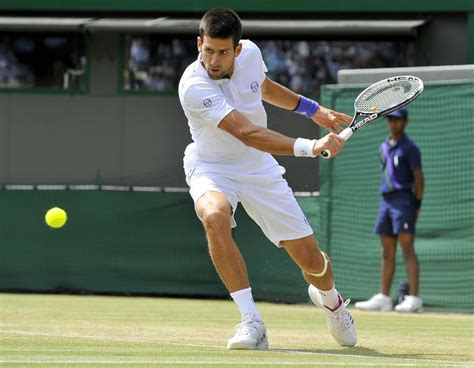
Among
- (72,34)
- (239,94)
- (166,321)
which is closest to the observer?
(239,94)

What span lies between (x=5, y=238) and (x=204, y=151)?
25.2ft

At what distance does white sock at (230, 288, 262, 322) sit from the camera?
718 centimetres

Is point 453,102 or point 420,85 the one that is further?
point 453,102

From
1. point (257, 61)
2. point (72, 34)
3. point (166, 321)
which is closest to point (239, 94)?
point (257, 61)

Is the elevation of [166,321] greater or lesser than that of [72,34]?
lesser

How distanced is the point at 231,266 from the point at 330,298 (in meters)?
0.94

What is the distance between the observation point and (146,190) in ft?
48.3

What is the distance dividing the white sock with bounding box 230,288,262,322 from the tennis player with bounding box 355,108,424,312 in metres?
5.45

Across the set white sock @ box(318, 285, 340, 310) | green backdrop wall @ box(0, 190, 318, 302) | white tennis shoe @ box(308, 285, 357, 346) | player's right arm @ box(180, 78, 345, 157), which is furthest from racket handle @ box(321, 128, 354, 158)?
green backdrop wall @ box(0, 190, 318, 302)

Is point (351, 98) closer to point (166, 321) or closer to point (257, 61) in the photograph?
point (166, 321)

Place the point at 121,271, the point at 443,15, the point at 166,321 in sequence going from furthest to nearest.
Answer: the point at 443,15, the point at 121,271, the point at 166,321

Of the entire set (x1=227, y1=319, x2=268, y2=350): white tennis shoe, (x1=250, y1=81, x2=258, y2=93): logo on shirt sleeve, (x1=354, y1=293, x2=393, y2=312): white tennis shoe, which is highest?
(x1=250, y1=81, x2=258, y2=93): logo on shirt sleeve

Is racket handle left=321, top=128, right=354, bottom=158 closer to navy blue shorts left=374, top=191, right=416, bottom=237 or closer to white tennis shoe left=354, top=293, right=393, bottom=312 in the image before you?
navy blue shorts left=374, top=191, right=416, bottom=237

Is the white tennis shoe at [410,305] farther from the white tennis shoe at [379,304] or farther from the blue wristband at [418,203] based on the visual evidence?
the blue wristband at [418,203]
